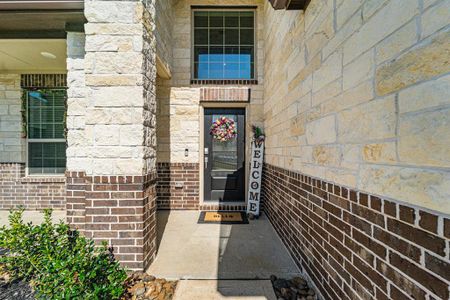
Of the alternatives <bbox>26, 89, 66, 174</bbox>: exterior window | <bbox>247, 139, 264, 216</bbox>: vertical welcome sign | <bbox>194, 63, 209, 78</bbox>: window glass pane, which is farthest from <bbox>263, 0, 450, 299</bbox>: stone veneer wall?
<bbox>26, 89, 66, 174</bbox>: exterior window

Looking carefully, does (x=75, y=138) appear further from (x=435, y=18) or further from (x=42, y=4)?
(x=435, y=18)

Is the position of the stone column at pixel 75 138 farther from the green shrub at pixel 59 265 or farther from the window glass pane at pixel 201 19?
the window glass pane at pixel 201 19

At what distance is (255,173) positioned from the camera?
391 centimetres

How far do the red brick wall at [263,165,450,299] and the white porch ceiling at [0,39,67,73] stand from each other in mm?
3858

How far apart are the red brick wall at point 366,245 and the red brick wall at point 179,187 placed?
2190 mm

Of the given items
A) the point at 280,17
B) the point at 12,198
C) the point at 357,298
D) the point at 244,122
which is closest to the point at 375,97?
the point at 357,298

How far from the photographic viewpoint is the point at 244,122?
13.9ft

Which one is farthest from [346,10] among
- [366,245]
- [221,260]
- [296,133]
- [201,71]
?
[201,71]

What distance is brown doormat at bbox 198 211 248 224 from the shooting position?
3.55m

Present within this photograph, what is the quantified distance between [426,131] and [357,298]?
1.06m

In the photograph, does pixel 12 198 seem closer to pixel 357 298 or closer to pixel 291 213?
pixel 291 213

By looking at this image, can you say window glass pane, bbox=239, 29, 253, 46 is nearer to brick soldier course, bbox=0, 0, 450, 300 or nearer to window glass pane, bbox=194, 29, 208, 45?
brick soldier course, bbox=0, 0, 450, 300

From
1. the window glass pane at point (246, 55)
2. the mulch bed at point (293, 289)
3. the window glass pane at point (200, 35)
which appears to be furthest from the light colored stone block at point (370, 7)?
the window glass pane at point (200, 35)

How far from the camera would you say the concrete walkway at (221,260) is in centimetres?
193
